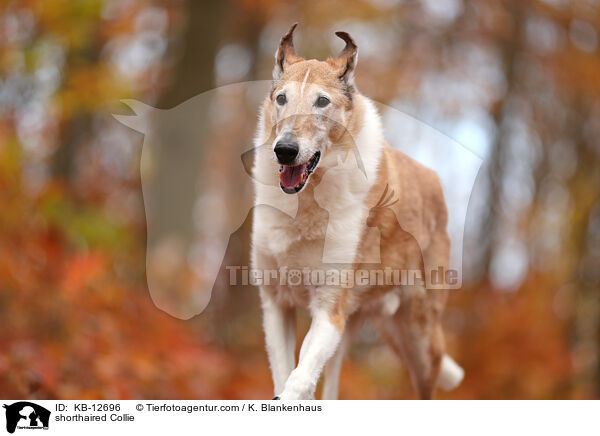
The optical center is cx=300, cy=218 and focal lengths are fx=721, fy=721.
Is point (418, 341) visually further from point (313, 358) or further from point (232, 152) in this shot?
point (232, 152)

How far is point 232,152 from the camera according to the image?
808 centimetres

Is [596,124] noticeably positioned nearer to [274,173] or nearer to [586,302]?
[586,302]

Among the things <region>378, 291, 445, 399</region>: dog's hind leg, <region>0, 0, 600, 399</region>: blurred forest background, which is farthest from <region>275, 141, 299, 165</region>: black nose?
<region>0, 0, 600, 399</region>: blurred forest background

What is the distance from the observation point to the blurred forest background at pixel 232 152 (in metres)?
10.7

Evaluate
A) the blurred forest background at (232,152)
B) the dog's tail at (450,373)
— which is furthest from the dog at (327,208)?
the blurred forest background at (232,152)

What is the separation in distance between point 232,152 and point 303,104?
4.60m

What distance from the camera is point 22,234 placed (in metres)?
11.9

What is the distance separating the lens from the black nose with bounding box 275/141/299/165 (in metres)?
3.44

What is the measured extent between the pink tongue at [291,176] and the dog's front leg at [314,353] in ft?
3.26
